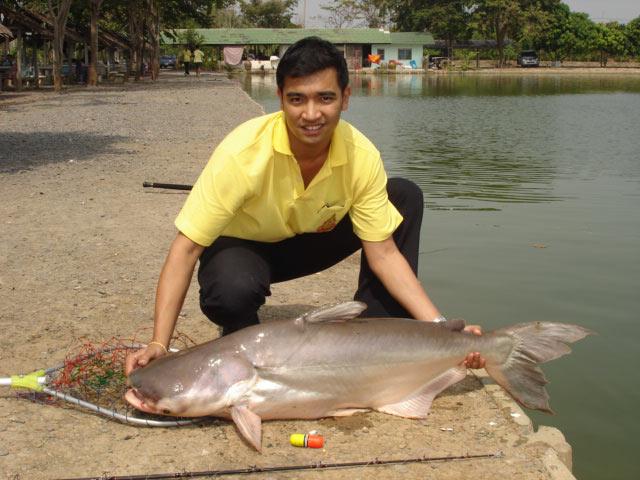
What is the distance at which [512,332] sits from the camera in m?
2.90

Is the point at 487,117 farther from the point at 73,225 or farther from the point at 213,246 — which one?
the point at 213,246

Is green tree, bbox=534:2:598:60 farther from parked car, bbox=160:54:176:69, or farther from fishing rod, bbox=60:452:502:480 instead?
fishing rod, bbox=60:452:502:480

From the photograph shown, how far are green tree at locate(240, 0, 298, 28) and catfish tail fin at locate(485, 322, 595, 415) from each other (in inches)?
3857

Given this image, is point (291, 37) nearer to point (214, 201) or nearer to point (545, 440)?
point (214, 201)

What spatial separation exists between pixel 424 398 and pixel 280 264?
1031 mm

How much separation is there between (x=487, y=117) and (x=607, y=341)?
691 inches

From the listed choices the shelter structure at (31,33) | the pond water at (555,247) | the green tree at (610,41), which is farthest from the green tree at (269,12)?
the pond water at (555,247)

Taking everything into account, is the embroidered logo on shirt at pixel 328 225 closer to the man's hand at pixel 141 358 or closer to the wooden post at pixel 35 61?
the man's hand at pixel 141 358

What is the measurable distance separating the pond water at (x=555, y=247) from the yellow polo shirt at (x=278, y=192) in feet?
5.01

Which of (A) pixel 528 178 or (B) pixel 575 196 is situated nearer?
(B) pixel 575 196

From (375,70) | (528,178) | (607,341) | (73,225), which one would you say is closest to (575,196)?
(528,178)

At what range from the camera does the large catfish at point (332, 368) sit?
263 cm

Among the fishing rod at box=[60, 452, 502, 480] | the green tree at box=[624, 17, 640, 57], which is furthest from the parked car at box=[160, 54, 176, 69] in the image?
the fishing rod at box=[60, 452, 502, 480]

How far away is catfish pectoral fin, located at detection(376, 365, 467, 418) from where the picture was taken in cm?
286
